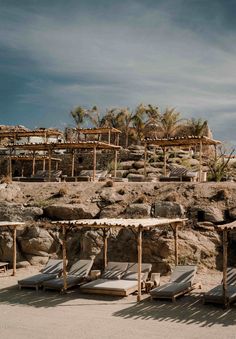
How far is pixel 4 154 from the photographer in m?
42.1

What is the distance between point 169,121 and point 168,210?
1117 inches

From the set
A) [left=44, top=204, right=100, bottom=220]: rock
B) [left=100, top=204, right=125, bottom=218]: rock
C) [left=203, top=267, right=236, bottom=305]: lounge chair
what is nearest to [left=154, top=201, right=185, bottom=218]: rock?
[left=100, top=204, right=125, bottom=218]: rock

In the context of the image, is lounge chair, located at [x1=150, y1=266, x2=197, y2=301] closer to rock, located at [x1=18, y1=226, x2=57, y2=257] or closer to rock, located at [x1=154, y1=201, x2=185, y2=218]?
rock, located at [x1=154, y1=201, x2=185, y2=218]

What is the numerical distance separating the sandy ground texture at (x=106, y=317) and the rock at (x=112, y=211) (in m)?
7.10

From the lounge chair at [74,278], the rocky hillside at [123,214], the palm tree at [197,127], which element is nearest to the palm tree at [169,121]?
the palm tree at [197,127]

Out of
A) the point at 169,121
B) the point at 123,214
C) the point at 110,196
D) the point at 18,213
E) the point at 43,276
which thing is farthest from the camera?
the point at 169,121

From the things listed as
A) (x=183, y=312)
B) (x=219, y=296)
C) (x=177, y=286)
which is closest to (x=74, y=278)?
(x=177, y=286)

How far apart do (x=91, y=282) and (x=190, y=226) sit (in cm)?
682

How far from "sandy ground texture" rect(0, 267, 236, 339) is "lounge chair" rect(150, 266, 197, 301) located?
0.22 metres

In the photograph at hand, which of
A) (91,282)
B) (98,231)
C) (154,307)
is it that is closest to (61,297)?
(91,282)

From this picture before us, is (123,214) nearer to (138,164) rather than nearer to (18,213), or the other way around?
(18,213)

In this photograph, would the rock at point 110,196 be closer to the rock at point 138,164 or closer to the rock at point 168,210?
the rock at point 168,210

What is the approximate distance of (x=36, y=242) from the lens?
20266 mm

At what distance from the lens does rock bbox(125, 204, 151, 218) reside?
837 inches
